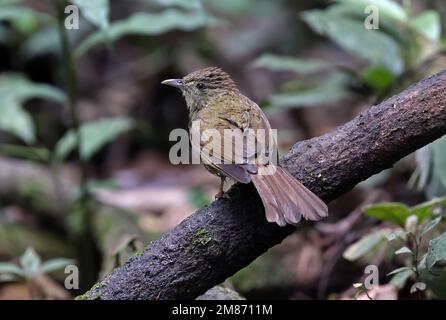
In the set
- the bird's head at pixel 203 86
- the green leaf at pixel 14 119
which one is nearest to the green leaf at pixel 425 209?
the bird's head at pixel 203 86

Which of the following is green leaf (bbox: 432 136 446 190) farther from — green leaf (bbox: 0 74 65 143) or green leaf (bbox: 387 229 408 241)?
green leaf (bbox: 0 74 65 143)

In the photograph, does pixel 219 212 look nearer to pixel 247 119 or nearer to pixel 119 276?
pixel 119 276

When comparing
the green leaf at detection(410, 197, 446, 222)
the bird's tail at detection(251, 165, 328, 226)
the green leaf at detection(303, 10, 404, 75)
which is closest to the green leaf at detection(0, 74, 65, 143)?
the green leaf at detection(303, 10, 404, 75)

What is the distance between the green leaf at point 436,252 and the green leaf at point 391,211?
49 centimetres

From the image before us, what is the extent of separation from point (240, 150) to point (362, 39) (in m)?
1.94

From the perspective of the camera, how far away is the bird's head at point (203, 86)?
3525 mm

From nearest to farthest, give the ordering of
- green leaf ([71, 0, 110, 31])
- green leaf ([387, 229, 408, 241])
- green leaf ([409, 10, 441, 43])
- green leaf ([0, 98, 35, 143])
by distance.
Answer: green leaf ([387, 229, 408, 241])
green leaf ([71, 0, 110, 31])
green leaf ([409, 10, 441, 43])
green leaf ([0, 98, 35, 143])

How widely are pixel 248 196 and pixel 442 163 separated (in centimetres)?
120

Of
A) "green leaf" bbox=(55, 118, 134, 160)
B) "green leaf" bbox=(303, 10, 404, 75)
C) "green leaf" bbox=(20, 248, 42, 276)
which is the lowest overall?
"green leaf" bbox=(20, 248, 42, 276)

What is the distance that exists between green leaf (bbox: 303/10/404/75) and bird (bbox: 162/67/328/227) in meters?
1.15

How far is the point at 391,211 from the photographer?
10.5ft

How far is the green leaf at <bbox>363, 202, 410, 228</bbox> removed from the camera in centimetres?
316

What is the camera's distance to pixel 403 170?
17.3 ft

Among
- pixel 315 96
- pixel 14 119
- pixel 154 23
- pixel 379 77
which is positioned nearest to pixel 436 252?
pixel 379 77
